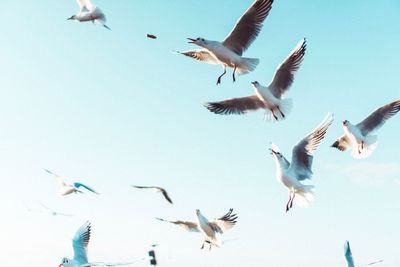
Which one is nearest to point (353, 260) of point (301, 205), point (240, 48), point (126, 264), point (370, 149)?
point (370, 149)

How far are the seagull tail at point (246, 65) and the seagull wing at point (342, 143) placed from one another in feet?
11.5

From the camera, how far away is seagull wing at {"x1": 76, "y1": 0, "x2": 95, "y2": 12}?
505 inches

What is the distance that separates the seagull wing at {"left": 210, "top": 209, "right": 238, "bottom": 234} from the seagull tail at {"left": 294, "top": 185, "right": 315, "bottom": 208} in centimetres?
164

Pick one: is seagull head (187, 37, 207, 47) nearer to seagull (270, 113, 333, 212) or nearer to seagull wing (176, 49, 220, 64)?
seagull wing (176, 49, 220, 64)

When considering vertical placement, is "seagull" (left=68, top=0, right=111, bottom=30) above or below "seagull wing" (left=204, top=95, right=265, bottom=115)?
above

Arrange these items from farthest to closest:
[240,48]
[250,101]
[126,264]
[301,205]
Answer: [250,101] → [240,48] → [301,205] → [126,264]

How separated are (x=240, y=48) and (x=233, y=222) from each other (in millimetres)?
3151

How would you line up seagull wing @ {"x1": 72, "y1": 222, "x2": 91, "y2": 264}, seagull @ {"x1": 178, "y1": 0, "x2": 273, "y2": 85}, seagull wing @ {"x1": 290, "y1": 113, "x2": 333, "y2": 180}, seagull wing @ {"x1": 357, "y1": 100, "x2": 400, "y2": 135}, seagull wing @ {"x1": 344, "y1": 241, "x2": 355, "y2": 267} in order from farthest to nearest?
seagull wing @ {"x1": 357, "y1": 100, "x2": 400, "y2": 135} < seagull wing @ {"x1": 344, "y1": 241, "x2": 355, "y2": 267} < seagull wing @ {"x1": 72, "y1": 222, "x2": 91, "y2": 264} < seagull @ {"x1": 178, "y1": 0, "x2": 273, "y2": 85} < seagull wing @ {"x1": 290, "y1": 113, "x2": 333, "y2": 180}

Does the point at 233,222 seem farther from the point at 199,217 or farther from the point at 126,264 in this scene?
the point at 126,264

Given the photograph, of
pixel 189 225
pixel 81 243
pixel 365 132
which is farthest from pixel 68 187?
pixel 365 132

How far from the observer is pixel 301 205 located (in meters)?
Answer: 10.2

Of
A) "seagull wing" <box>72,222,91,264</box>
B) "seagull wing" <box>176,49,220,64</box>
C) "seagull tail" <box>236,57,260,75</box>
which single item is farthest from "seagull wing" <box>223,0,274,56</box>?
"seagull wing" <box>72,222,91,264</box>

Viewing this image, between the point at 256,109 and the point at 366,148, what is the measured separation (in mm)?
2579

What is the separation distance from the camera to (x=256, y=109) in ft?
39.2
